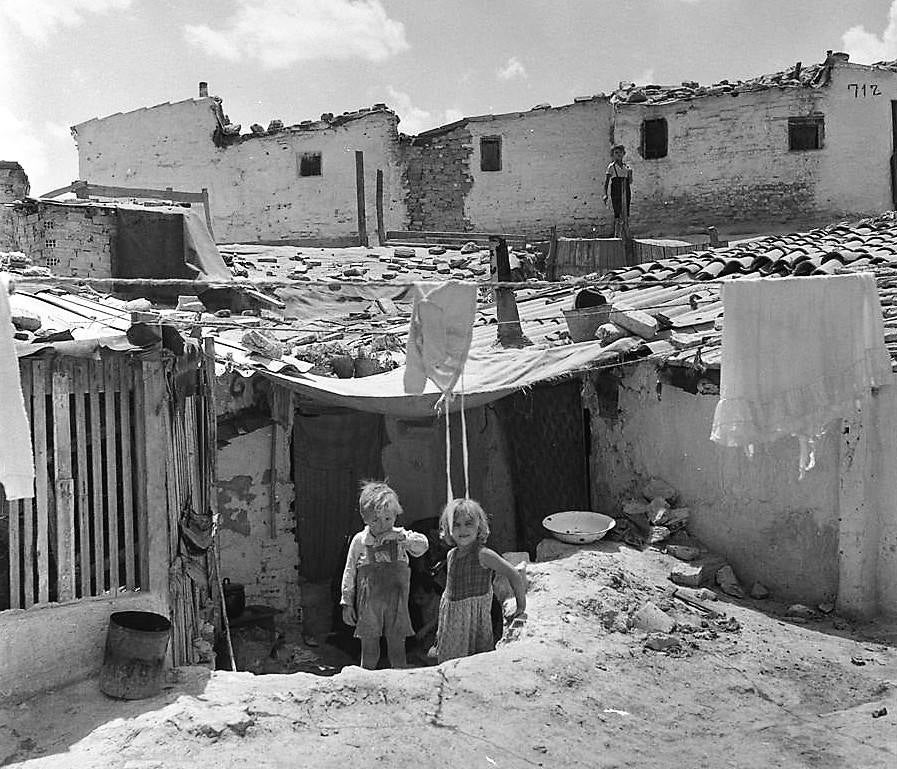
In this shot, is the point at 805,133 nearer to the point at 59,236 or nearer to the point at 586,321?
the point at 586,321

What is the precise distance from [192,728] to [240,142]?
59.7 ft

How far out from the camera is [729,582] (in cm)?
700

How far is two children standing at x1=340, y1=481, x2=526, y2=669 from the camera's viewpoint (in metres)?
5.92

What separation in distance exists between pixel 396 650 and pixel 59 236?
7857 millimetres

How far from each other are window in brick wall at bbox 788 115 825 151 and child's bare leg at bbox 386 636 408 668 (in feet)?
51.0

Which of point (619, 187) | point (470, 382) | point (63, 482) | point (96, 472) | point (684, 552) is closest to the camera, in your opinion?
point (63, 482)

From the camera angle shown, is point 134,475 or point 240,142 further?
point 240,142

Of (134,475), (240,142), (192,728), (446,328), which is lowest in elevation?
(192,728)

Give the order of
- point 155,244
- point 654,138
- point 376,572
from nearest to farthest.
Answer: point 376,572
point 155,244
point 654,138

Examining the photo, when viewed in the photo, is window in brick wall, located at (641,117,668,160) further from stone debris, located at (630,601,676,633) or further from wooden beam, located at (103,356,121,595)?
wooden beam, located at (103,356,121,595)

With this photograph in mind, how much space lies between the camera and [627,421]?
8156mm

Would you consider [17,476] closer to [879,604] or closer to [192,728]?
[192,728]

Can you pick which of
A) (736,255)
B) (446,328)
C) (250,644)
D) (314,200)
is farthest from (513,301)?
(314,200)

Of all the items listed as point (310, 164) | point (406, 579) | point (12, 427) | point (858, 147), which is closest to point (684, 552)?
point (406, 579)
